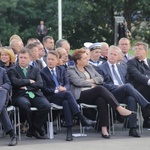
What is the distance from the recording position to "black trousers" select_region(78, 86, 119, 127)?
7.92 meters

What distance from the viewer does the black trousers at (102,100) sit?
7.92 m

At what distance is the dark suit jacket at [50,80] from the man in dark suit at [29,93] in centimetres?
18

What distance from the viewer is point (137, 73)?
8.59 metres

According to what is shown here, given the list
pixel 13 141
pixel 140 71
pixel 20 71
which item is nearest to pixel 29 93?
pixel 20 71

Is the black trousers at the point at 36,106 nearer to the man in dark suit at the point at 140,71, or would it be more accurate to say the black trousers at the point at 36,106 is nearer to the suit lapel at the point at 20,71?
the suit lapel at the point at 20,71

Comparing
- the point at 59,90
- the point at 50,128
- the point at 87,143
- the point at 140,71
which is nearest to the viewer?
the point at 87,143

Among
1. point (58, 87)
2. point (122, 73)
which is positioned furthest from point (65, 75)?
point (122, 73)

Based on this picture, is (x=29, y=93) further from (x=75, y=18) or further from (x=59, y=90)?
(x=75, y=18)

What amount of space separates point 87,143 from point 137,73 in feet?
5.85

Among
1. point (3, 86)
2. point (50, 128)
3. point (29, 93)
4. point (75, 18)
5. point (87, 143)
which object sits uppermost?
point (75, 18)

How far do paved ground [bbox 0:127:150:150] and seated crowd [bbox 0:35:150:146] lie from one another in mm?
155

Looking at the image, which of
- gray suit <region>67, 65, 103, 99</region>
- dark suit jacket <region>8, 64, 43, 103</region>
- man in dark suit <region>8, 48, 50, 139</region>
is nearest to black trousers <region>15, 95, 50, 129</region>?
man in dark suit <region>8, 48, 50, 139</region>

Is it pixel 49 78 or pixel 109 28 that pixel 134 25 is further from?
pixel 49 78

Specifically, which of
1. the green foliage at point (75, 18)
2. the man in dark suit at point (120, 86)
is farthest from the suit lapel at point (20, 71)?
the green foliage at point (75, 18)
